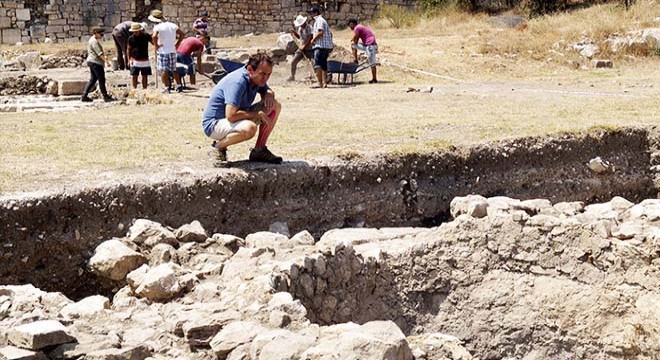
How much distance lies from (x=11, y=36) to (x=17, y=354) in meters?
27.0

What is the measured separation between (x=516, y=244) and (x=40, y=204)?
370 centimetres

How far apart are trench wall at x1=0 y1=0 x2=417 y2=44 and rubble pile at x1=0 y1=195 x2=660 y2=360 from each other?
78.6 feet

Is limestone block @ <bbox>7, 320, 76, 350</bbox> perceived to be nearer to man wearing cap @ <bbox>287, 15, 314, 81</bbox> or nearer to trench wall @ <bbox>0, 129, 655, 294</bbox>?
trench wall @ <bbox>0, 129, 655, 294</bbox>

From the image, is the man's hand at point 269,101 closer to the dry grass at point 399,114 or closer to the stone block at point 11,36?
the dry grass at point 399,114

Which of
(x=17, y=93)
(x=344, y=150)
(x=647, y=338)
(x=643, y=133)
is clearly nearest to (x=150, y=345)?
(x=647, y=338)

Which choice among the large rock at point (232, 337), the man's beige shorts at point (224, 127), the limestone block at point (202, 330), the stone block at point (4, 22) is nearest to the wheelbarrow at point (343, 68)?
the man's beige shorts at point (224, 127)

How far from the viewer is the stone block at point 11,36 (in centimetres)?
3008

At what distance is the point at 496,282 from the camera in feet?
25.4

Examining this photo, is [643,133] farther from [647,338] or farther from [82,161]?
[82,161]

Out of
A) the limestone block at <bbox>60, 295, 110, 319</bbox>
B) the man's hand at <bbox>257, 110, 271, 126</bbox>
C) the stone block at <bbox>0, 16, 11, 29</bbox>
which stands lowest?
the stone block at <bbox>0, 16, 11, 29</bbox>

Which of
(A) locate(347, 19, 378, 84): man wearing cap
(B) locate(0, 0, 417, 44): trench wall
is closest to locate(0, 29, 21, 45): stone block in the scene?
(B) locate(0, 0, 417, 44): trench wall

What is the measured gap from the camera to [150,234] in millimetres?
7699

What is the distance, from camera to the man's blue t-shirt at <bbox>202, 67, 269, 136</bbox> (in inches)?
348

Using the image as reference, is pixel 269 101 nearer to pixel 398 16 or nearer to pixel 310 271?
pixel 310 271
